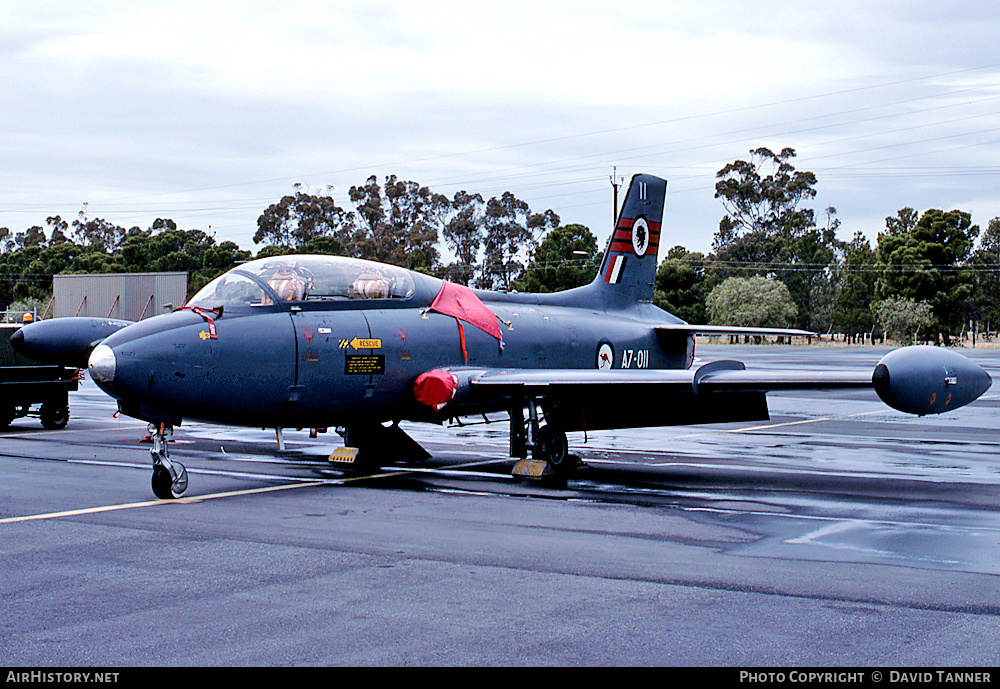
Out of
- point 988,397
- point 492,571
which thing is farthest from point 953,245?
point 492,571

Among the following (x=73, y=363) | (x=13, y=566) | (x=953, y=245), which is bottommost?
(x=13, y=566)

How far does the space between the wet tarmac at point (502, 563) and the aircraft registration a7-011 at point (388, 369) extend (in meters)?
0.86

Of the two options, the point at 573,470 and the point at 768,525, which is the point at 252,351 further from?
the point at 768,525

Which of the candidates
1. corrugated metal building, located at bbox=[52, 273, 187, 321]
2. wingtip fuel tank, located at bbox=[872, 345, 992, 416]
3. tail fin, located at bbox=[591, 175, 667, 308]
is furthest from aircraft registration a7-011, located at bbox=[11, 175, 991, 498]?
corrugated metal building, located at bbox=[52, 273, 187, 321]

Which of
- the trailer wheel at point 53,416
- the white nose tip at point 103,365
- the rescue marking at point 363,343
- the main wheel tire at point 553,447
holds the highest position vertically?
the rescue marking at point 363,343

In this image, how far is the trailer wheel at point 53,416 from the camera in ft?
68.7

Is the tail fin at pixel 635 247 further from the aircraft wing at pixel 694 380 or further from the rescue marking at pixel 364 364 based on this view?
the rescue marking at pixel 364 364

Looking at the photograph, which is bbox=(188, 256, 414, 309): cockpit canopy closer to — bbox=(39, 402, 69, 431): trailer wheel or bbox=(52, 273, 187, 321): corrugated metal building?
bbox=(39, 402, 69, 431): trailer wheel

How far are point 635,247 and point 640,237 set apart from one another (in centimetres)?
23

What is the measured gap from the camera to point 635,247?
730 inches

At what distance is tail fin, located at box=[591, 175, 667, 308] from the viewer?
59.6 ft

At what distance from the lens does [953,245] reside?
293ft

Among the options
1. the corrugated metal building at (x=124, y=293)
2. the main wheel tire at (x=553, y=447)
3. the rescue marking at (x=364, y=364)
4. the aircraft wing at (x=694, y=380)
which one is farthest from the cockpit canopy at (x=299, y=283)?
the corrugated metal building at (x=124, y=293)
